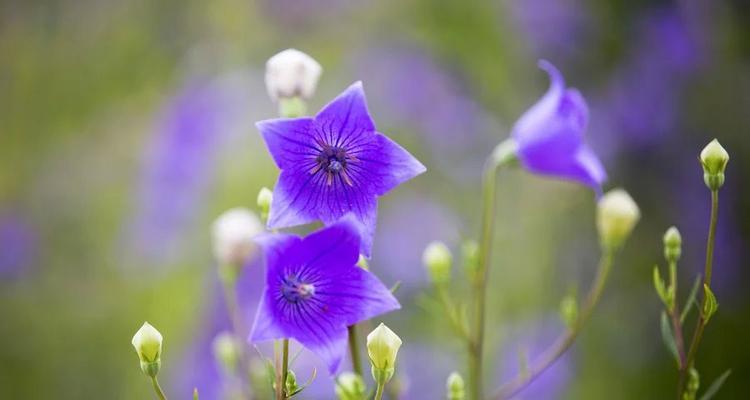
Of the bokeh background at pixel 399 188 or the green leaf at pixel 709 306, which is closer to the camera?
the green leaf at pixel 709 306

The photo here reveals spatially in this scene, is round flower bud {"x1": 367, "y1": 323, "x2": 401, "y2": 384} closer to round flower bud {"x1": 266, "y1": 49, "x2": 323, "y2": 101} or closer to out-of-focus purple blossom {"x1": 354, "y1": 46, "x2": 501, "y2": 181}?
round flower bud {"x1": 266, "y1": 49, "x2": 323, "y2": 101}

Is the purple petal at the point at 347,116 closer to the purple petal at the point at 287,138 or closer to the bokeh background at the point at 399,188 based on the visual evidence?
the purple petal at the point at 287,138

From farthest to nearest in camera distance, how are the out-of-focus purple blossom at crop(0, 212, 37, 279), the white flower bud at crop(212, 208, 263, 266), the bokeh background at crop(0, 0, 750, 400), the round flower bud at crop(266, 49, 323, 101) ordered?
1. the out-of-focus purple blossom at crop(0, 212, 37, 279)
2. the bokeh background at crop(0, 0, 750, 400)
3. the white flower bud at crop(212, 208, 263, 266)
4. the round flower bud at crop(266, 49, 323, 101)

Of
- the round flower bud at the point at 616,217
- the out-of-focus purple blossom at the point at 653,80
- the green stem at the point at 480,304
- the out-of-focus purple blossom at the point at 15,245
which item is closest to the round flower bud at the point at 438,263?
the green stem at the point at 480,304

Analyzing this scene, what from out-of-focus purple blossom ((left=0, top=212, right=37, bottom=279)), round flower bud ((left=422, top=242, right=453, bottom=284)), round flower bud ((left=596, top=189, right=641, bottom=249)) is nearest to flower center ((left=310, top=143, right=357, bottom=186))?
round flower bud ((left=422, top=242, right=453, bottom=284))

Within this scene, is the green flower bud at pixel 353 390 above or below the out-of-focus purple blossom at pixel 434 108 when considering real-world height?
below

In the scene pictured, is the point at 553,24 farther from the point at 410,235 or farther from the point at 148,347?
the point at 148,347

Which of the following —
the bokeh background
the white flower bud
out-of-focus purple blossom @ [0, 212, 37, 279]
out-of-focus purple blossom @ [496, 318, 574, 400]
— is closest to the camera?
the white flower bud
